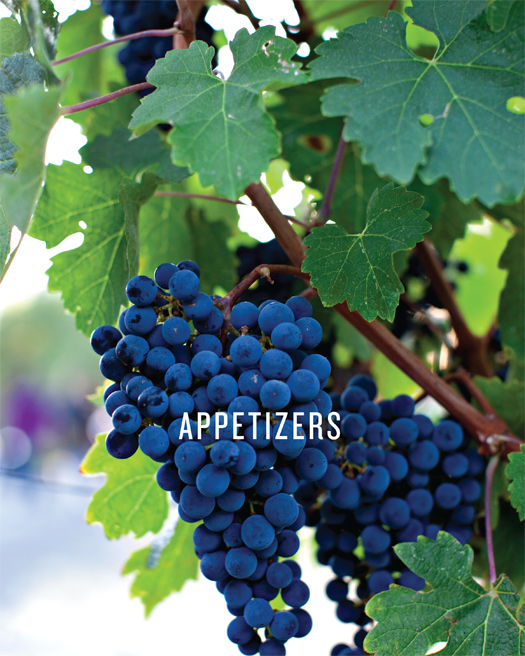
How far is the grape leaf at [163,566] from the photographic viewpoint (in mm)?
820

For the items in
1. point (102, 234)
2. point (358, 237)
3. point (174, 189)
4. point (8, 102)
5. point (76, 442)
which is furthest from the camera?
point (76, 442)

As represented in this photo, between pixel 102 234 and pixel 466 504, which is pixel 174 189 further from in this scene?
pixel 466 504

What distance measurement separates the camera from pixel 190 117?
1.65 feet

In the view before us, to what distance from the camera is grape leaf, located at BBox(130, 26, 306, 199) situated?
48cm

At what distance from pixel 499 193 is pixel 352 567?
46 cm

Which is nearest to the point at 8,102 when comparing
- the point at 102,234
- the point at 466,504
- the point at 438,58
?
the point at 102,234

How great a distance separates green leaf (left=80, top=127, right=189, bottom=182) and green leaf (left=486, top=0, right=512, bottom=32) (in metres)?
0.38

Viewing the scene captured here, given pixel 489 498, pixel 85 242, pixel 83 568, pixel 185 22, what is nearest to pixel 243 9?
pixel 185 22

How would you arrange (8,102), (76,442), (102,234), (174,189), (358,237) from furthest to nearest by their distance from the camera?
(76,442) < (174,189) < (102,234) < (358,237) < (8,102)

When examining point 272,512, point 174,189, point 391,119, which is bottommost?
point 272,512

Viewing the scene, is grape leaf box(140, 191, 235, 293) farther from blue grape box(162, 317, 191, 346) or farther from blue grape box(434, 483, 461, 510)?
blue grape box(434, 483, 461, 510)

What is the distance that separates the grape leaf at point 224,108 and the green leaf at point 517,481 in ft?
1.29

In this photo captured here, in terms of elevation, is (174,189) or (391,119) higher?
(391,119)

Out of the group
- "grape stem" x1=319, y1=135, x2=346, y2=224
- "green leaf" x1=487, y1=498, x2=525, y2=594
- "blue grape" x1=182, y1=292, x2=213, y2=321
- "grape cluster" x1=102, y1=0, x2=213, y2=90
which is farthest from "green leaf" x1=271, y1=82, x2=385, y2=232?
"green leaf" x1=487, y1=498, x2=525, y2=594
